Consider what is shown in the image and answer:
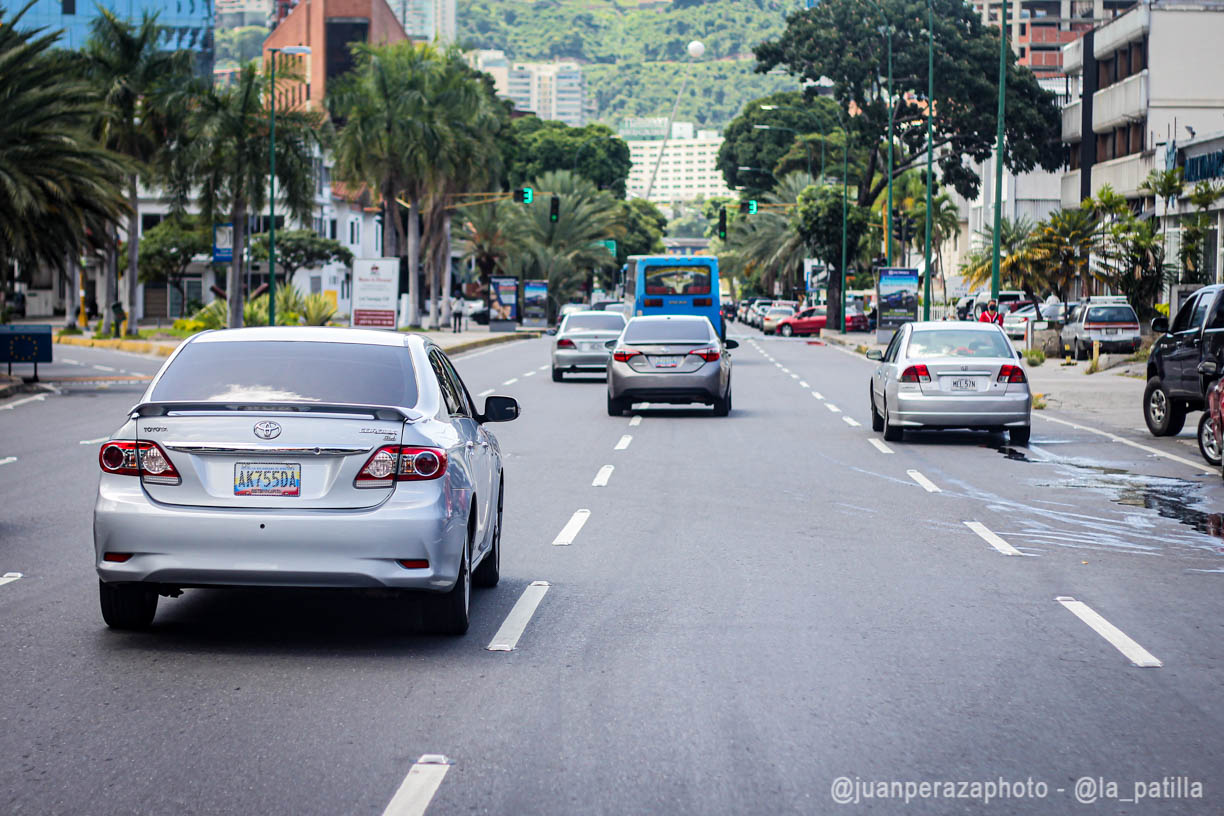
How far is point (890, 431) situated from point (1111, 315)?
27.5 m

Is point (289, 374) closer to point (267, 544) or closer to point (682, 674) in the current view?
point (267, 544)

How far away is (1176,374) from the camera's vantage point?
20.7 meters

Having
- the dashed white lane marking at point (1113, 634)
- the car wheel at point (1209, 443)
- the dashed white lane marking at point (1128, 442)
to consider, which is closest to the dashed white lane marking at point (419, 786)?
the dashed white lane marking at point (1113, 634)

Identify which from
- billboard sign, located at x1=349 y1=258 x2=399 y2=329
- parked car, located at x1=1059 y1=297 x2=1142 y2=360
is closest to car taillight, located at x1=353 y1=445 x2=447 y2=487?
parked car, located at x1=1059 y1=297 x2=1142 y2=360

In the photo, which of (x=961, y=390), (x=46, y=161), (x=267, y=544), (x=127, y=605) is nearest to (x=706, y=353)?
Result: (x=961, y=390)

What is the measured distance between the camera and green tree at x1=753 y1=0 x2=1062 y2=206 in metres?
71.2

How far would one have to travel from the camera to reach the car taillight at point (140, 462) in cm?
773

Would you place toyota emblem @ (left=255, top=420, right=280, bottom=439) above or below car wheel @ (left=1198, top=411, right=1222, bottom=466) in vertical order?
above

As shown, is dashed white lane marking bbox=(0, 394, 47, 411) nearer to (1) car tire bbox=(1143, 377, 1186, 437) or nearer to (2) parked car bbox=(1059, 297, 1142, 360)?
(1) car tire bbox=(1143, 377, 1186, 437)

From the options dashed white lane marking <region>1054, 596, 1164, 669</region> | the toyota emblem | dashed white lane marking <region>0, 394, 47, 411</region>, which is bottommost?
dashed white lane marking <region>0, 394, 47, 411</region>

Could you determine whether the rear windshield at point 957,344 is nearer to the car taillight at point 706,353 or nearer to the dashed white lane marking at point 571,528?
the car taillight at point 706,353

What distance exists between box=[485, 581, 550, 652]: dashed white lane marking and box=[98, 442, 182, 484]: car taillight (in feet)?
5.76

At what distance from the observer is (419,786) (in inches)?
224

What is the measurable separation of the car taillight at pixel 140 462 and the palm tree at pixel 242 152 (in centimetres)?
4588
